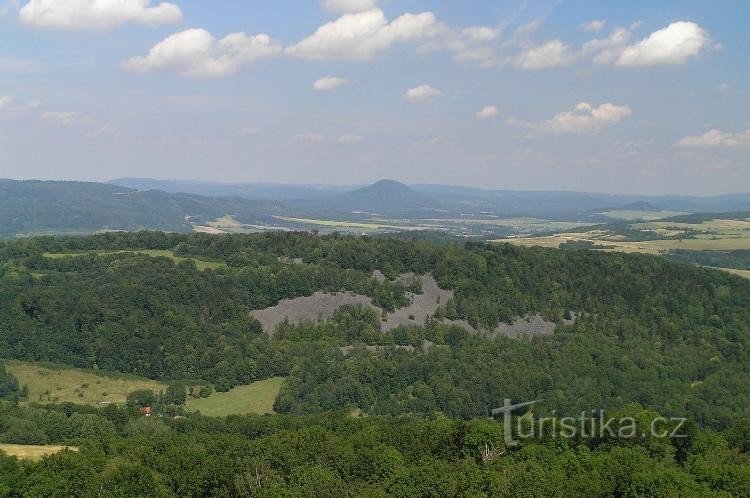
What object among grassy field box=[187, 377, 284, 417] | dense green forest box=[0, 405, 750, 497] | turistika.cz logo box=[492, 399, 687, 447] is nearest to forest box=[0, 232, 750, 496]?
dense green forest box=[0, 405, 750, 497]

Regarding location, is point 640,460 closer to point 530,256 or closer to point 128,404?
point 128,404

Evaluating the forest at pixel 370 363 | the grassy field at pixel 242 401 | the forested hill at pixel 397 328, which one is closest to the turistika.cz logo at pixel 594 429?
the forest at pixel 370 363

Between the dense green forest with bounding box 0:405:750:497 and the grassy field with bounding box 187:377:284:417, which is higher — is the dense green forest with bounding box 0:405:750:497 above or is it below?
above

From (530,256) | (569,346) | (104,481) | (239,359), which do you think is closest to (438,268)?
(530,256)

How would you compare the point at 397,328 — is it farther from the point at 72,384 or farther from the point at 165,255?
the point at 165,255

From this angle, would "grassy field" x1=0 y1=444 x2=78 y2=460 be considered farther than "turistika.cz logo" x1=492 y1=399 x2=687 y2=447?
Yes

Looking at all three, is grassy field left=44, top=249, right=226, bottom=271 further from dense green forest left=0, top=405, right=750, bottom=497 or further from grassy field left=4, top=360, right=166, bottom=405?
dense green forest left=0, top=405, right=750, bottom=497

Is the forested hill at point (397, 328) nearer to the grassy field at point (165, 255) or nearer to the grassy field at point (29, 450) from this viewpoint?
the grassy field at point (165, 255)
